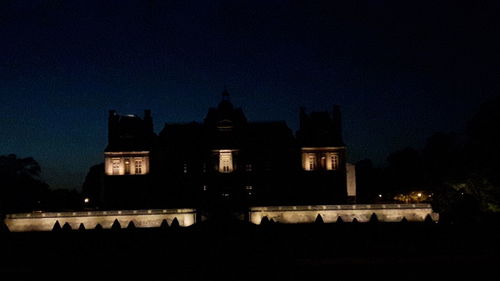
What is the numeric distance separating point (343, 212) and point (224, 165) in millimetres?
12184

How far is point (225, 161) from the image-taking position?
158 feet

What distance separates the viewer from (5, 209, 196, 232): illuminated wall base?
4069 centimetres

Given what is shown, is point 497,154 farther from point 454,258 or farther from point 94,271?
point 94,271

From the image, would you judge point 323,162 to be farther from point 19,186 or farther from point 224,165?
point 19,186

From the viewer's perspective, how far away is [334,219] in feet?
137

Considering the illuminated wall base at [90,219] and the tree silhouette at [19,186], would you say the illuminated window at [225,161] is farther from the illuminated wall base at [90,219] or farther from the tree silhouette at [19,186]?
the tree silhouette at [19,186]

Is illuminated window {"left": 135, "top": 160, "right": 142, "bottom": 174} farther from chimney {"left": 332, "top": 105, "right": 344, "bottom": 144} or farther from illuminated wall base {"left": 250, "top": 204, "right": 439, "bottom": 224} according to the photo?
chimney {"left": 332, "top": 105, "right": 344, "bottom": 144}

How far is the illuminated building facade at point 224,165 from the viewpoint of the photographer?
47438 millimetres

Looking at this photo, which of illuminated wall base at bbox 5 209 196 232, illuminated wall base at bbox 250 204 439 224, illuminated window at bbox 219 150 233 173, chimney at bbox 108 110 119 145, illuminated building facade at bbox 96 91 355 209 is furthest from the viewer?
chimney at bbox 108 110 119 145

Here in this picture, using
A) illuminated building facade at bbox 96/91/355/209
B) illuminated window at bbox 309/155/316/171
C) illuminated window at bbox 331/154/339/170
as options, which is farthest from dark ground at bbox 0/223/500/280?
illuminated window at bbox 309/155/316/171

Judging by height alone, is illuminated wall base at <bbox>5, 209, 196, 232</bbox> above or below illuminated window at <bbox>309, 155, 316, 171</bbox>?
below

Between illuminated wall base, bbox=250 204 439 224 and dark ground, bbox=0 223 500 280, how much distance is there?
876 cm

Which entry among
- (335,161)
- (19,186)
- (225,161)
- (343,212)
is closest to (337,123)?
(335,161)

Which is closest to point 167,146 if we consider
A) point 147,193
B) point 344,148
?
point 147,193
